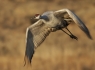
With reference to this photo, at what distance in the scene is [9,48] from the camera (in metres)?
20.8

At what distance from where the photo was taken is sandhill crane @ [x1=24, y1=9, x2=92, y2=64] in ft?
41.9

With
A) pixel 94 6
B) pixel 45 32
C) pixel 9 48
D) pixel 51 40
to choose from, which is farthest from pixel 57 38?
pixel 45 32

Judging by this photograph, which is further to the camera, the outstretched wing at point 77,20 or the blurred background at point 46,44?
the blurred background at point 46,44

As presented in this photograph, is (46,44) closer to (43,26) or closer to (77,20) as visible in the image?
(43,26)

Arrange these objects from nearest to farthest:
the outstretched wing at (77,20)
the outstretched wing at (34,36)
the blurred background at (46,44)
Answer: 1. the outstretched wing at (77,20)
2. the outstretched wing at (34,36)
3. the blurred background at (46,44)

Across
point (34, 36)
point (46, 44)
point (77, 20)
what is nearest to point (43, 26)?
point (34, 36)

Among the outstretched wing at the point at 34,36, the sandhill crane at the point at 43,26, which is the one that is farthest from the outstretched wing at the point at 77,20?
the outstretched wing at the point at 34,36

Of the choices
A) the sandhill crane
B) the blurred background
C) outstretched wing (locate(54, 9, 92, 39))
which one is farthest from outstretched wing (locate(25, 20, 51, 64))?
the blurred background

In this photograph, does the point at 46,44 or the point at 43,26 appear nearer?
the point at 43,26

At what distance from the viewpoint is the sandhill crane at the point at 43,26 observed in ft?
41.9

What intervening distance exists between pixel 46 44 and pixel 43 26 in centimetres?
746

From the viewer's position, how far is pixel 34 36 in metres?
13.3

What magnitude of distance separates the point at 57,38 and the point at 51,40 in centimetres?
28

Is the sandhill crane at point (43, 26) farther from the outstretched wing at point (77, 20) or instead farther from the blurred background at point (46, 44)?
the blurred background at point (46, 44)
